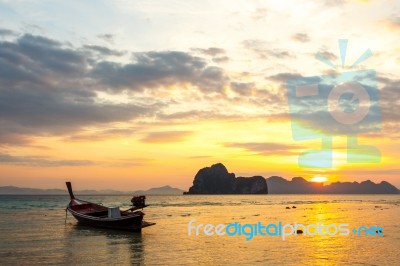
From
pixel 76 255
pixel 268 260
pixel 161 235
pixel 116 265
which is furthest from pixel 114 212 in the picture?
pixel 268 260

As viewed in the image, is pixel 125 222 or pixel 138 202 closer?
pixel 125 222

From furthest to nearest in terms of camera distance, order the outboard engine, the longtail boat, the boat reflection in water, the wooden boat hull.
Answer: the outboard engine
the longtail boat
the wooden boat hull
the boat reflection in water

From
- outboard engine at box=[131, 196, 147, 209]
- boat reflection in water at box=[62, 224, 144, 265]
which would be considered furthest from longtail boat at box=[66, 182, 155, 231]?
boat reflection in water at box=[62, 224, 144, 265]

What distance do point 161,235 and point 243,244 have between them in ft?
43.1

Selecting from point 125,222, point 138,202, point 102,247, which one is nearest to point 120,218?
point 125,222

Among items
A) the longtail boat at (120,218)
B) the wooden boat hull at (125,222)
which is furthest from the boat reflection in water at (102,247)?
the longtail boat at (120,218)

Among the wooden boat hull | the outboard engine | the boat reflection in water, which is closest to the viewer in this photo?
the boat reflection in water

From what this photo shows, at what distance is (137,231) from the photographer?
51.5 meters

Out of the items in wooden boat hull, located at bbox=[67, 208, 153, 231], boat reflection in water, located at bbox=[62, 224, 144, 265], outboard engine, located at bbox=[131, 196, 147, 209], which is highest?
outboard engine, located at bbox=[131, 196, 147, 209]

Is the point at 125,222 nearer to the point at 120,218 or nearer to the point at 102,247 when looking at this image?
the point at 120,218

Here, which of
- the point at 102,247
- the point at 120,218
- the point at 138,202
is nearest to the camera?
the point at 102,247

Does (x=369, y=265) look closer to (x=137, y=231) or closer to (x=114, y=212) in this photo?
(x=137, y=231)

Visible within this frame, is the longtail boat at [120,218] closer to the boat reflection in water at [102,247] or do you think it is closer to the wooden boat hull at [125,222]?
the wooden boat hull at [125,222]

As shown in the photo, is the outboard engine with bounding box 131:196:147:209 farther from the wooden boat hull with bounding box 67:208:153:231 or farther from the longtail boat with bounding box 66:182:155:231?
the wooden boat hull with bounding box 67:208:153:231
